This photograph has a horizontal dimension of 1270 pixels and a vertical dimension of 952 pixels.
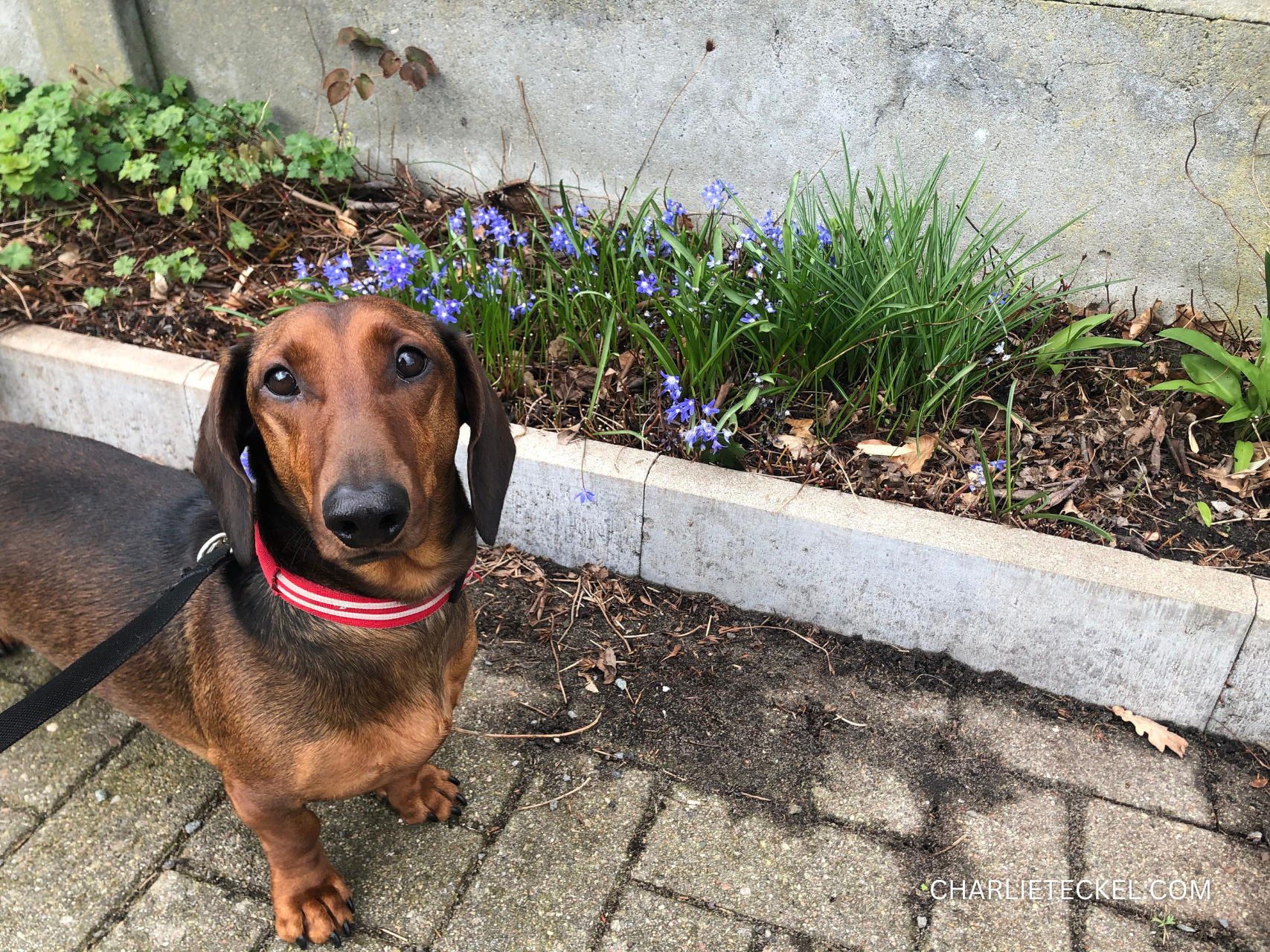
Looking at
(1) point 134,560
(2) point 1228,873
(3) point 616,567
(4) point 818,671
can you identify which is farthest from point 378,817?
(2) point 1228,873

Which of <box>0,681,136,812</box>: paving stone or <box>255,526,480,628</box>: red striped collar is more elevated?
<box>255,526,480,628</box>: red striped collar

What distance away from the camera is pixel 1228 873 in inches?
93.7

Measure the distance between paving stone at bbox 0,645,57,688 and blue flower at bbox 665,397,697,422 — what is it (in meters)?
2.04

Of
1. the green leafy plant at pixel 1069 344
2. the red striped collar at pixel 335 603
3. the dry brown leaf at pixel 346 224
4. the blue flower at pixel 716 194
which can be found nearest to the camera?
the red striped collar at pixel 335 603

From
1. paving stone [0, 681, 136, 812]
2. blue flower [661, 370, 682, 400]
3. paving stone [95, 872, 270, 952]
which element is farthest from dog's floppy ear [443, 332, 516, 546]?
paving stone [0, 681, 136, 812]

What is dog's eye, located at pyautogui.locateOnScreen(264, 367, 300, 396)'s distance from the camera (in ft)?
5.83

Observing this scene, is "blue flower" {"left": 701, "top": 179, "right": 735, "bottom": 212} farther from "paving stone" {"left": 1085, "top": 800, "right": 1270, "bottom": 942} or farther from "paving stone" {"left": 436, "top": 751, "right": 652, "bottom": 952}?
"paving stone" {"left": 1085, "top": 800, "right": 1270, "bottom": 942}

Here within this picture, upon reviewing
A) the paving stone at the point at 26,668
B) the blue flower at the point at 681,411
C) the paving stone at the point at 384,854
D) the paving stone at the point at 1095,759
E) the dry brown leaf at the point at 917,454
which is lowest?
the paving stone at the point at 1095,759

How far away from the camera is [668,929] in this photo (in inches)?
88.7

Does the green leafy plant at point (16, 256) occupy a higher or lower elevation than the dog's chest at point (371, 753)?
higher

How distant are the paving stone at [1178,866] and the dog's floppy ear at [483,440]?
1.76 meters

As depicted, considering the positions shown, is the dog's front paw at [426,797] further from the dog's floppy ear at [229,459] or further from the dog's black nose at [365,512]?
the dog's black nose at [365,512]

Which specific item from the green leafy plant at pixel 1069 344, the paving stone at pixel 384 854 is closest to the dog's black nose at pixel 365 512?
the paving stone at pixel 384 854

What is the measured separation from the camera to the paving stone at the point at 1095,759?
257 centimetres
